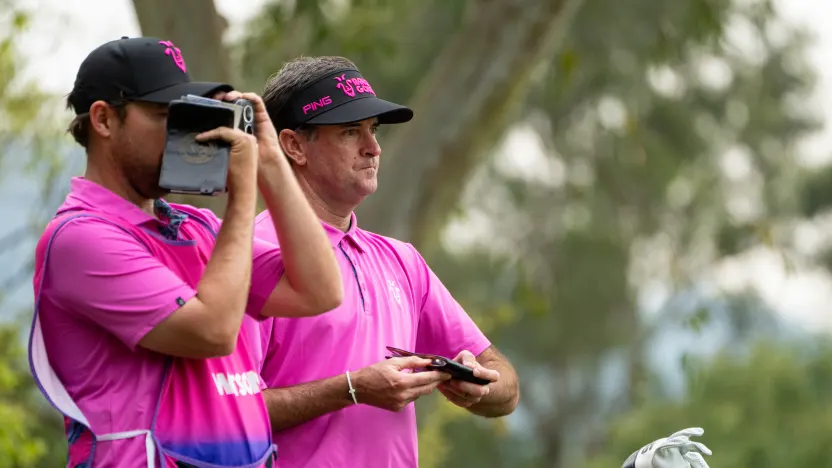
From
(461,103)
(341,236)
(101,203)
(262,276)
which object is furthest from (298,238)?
(461,103)

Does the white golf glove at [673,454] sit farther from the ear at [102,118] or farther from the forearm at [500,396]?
the ear at [102,118]

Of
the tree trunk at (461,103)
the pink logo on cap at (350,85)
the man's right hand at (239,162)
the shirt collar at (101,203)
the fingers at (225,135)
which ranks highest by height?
the tree trunk at (461,103)

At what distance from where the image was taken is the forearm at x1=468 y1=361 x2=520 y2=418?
→ 159 inches

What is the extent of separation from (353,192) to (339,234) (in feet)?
0.40

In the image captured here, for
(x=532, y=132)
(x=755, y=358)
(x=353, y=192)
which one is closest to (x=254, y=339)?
(x=353, y=192)

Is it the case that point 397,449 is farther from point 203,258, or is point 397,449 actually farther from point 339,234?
point 203,258

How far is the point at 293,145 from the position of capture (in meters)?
4.10

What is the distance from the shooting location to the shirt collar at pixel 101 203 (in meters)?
3.11

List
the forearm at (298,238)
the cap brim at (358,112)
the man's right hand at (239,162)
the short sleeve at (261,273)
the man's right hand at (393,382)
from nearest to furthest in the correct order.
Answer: the man's right hand at (239,162), the forearm at (298,238), the short sleeve at (261,273), the man's right hand at (393,382), the cap brim at (358,112)

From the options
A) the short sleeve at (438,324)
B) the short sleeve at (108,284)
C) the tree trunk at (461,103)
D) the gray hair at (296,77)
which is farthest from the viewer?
the tree trunk at (461,103)

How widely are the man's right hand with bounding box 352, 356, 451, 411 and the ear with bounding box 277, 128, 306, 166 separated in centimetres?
71

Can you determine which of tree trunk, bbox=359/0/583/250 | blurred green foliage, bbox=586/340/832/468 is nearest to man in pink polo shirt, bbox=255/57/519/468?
tree trunk, bbox=359/0/583/250

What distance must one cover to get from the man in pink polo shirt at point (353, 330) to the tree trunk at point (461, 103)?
4.34 meters

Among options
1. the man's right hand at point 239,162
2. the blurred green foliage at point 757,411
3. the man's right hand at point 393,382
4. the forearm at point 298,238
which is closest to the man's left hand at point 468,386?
the man's right hand at point 393,382
